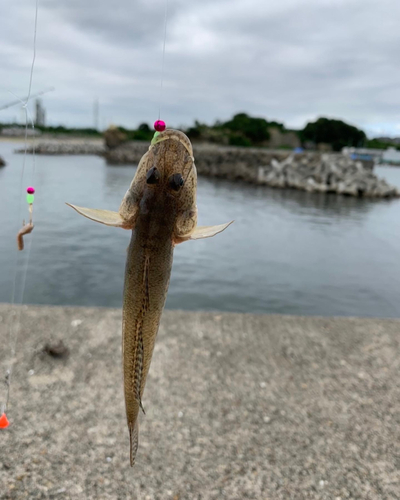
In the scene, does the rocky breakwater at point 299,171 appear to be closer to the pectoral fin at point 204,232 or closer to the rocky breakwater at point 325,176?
the rocky breakwater at point 325,176

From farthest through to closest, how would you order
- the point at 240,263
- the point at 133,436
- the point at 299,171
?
the point at 299,171 < the point at 240,263 < the point at 133,436

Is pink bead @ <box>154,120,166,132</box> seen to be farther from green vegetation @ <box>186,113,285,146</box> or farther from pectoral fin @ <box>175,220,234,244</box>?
green vegetation @ <box>186,113,285,146</box>

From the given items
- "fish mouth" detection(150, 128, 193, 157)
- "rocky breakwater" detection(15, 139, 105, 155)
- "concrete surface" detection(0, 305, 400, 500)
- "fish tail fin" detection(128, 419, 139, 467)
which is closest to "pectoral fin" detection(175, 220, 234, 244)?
"fish mouth" detection(150, 128, 193, 157)

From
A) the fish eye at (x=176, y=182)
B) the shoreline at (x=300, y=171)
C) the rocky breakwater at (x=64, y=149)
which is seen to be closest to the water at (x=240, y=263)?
the fish eye at (x=176, y=182)

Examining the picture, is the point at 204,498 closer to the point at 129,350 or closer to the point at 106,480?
the point at 106,480

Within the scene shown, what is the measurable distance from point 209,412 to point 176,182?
385 centimetres

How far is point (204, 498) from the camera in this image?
3865 millimetres

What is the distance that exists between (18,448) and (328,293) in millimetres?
11553

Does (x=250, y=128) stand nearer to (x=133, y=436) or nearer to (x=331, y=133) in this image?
(x=331, y=133)

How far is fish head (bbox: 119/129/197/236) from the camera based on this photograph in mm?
2182

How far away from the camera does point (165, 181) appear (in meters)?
2.21

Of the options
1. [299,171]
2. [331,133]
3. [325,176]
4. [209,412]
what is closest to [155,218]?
[209,412]

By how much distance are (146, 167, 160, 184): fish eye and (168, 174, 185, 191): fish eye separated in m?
0.07

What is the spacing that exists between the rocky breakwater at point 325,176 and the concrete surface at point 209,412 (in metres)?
38.5
